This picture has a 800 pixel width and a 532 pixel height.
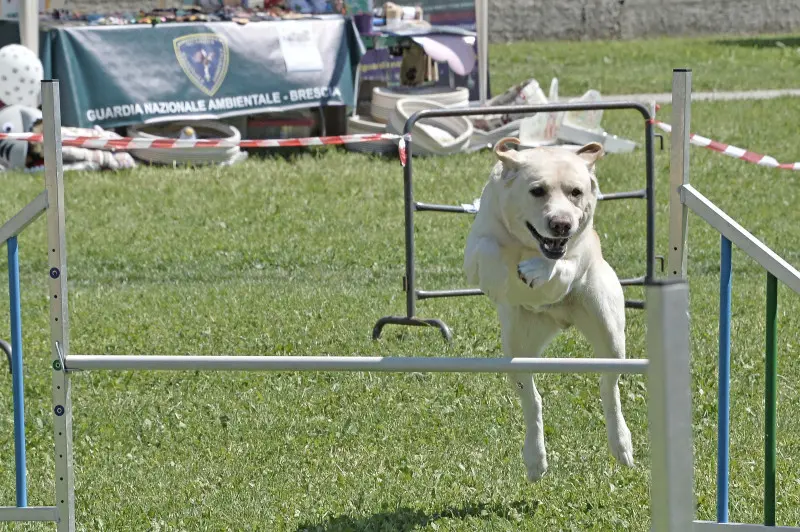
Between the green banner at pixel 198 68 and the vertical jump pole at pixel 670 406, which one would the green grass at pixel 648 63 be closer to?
the green banner at pixel 198 68

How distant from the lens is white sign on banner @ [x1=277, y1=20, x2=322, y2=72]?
13773mm

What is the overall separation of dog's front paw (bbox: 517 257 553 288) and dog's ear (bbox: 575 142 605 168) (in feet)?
1.80

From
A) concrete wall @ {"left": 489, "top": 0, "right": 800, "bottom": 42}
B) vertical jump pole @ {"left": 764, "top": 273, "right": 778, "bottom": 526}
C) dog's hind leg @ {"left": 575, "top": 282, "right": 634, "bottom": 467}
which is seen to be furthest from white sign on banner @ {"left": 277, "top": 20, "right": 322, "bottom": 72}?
concrete wall @ {"left": 489, "top": 0, "right": 800, "bottom": 42}

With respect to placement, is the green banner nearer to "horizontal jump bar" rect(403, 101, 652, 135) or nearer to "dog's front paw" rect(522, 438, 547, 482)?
"horizontal jump bar" rect(403, 101, 652, 135)

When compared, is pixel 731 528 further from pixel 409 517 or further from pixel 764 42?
pixel 764 42

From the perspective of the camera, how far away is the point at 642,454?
18.4 feet

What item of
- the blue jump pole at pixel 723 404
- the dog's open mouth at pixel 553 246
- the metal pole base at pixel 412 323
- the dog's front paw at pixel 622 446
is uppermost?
the dog's open mouth at pixel 553 246

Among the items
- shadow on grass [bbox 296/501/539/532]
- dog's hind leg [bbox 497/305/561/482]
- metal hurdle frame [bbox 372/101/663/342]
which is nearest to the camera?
shadow on grass [bbox 296/501/539/532]

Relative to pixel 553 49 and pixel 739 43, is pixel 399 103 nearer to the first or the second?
pixel 553 49

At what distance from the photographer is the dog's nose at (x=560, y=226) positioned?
14.5 feet

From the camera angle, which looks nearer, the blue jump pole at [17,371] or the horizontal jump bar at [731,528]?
the horizontal jump bar at [731,528]

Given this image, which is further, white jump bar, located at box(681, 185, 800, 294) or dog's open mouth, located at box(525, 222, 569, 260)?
dog's open mouth, located at box(525, 222, 569, 260)

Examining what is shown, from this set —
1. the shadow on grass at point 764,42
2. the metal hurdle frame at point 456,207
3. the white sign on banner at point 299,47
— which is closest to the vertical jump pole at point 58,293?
the metal hurdle frame at point 456,207

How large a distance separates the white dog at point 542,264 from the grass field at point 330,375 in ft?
1.41
